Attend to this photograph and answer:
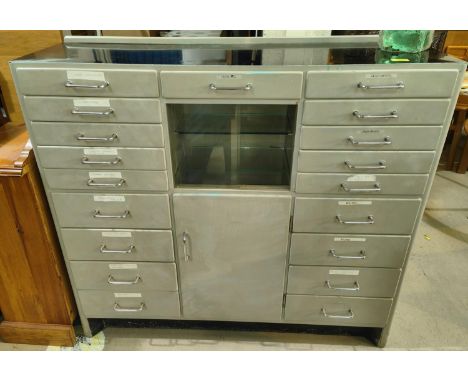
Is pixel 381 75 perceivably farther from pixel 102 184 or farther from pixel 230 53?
pixel 102 184

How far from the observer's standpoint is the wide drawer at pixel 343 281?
4.71 ft

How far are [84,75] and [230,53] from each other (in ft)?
1.54

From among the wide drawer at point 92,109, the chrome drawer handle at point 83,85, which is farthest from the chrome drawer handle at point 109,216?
the chrome drawer handle at point 83,85

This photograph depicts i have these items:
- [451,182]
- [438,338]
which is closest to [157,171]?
[438,338]

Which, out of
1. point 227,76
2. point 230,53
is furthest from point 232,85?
point 230,53

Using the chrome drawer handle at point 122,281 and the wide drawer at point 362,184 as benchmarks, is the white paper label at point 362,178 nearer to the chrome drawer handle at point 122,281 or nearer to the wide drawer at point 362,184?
the wide drawer at point 362,184

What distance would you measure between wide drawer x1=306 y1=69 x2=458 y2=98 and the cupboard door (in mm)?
409

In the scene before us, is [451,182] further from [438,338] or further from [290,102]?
[290,102]

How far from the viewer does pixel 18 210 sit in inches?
52.5

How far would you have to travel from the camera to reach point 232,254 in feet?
4.64

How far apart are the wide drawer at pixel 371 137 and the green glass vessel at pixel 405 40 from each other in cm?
30

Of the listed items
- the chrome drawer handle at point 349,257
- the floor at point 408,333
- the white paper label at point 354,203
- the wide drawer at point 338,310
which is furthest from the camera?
the floor at point 408,333

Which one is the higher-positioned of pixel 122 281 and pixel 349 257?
pixel 349 257

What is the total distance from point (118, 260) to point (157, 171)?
0.46 meters
